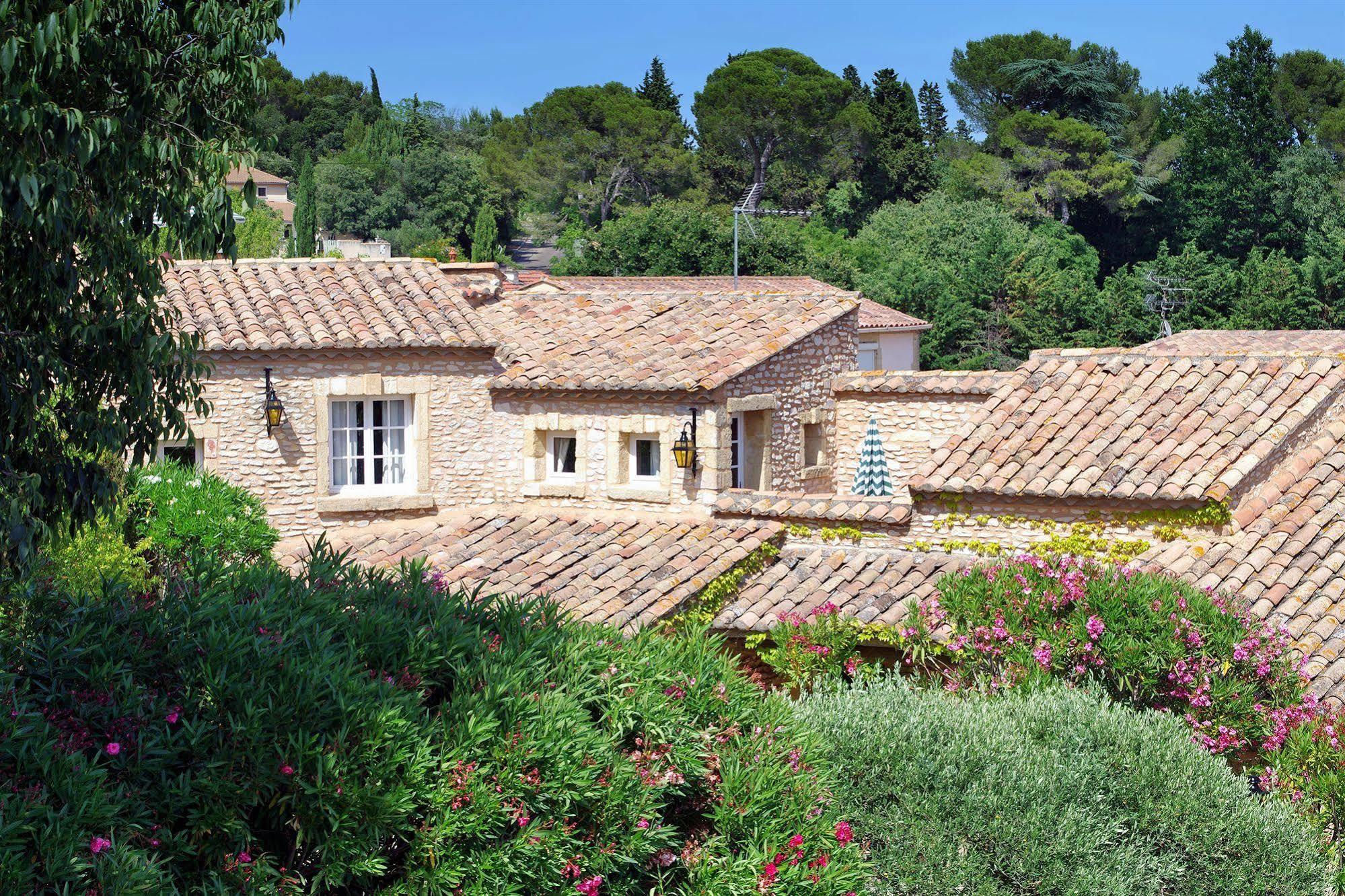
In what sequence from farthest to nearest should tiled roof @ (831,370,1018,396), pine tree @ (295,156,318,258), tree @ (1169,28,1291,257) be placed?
tree @ (1169,28,1291,257), pine tree @ (295,156,318,258), tiled roof @ (831,370,1018,396)

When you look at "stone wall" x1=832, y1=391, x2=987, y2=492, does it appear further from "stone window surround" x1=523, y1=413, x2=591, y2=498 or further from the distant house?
the distant house

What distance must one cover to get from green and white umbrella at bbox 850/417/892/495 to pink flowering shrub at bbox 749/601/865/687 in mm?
5761

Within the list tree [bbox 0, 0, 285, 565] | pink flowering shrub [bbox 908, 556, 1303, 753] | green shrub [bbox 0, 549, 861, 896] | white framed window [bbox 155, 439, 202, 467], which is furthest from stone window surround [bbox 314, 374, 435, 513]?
green shrub [bbox 0, 549, 861, 896]

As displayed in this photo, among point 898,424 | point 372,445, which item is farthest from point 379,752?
point 898,424

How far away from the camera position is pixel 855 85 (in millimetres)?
69750

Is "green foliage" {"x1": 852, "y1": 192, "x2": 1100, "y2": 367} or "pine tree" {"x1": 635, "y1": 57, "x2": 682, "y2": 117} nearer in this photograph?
"green foliage" {"x1": 852, "y1": 192, "x2": 1100, "y2": 367}

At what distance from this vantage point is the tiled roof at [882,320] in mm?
34969

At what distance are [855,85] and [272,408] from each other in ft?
190

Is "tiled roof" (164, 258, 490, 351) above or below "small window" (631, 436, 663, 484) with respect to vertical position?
above

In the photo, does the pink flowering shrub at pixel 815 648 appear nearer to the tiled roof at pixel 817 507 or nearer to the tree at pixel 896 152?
the tiled roof at pixel 817 507

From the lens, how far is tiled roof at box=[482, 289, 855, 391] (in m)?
17.3

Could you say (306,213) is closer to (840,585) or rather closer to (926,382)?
(926,382)

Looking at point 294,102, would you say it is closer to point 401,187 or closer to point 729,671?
point 401,187

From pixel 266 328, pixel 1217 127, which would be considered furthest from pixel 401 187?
pixel 266 328
